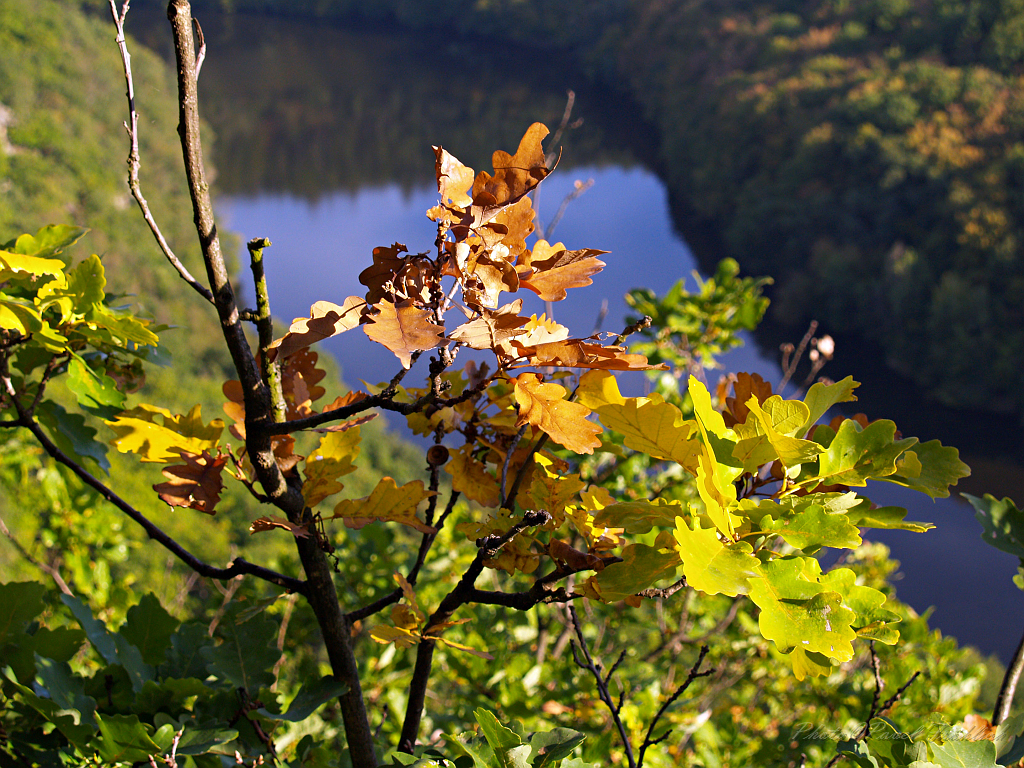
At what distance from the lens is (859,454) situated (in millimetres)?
623

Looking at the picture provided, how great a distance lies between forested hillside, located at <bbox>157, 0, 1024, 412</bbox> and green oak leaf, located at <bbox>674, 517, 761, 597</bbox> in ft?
51.9

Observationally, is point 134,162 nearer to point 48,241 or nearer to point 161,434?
point 161,434

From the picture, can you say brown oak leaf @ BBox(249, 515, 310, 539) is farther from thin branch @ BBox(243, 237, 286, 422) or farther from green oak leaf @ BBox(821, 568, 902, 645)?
green oak leaf @ BBox(821, 568, 902, 645)

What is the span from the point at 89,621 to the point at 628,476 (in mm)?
1416

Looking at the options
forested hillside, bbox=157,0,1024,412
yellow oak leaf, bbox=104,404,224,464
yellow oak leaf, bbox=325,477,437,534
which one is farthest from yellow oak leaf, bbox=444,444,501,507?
forested hillside, bbox=157,0,1024,412

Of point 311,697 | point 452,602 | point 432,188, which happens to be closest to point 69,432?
point 311,697

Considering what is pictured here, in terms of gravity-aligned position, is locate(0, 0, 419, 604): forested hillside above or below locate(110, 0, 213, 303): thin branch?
above

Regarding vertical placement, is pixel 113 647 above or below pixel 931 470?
above

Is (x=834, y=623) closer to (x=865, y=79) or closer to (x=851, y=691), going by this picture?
(x=851, y=691)

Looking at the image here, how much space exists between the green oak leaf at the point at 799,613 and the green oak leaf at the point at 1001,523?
16.8 inches

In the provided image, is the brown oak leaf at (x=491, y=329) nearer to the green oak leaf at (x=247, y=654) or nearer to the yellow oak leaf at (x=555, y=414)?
the yellow oak leaf at (x=555, y=414)

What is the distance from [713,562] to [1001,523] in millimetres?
557

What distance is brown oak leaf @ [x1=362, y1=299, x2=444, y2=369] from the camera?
57 cm

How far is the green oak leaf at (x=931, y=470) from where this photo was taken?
2.10 ft
